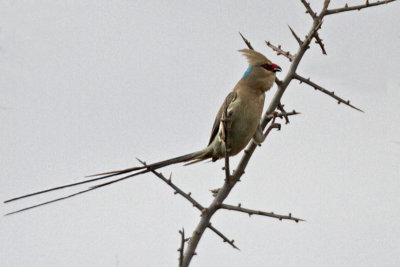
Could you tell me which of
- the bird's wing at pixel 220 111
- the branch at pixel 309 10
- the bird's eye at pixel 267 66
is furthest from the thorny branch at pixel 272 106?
the bird's eye at pixel 267 66

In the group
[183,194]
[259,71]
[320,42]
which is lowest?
[183,194]

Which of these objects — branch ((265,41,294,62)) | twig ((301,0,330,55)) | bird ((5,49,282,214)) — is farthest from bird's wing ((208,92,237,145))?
twig ((301,0,330,55))

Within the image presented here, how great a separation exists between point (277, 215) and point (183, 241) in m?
0.72

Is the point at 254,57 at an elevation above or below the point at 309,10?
above

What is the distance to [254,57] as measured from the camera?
17.1 feet

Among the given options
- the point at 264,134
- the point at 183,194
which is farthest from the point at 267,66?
Answer: the point at 183,194

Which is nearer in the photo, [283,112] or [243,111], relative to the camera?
[283,112]

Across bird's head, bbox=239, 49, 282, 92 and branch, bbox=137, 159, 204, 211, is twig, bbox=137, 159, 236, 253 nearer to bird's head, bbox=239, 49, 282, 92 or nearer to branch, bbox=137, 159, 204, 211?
branch, bbox=137, 159, 204, 211

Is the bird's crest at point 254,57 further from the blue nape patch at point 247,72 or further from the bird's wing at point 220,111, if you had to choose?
the bird's wing at point 220,111

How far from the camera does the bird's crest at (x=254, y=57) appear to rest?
5223mm

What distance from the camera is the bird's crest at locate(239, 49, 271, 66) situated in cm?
522

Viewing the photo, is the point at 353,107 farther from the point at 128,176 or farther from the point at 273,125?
the point at 128,176

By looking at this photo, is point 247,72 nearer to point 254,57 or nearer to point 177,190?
point 254,57

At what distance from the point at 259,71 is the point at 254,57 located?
0.47ft
